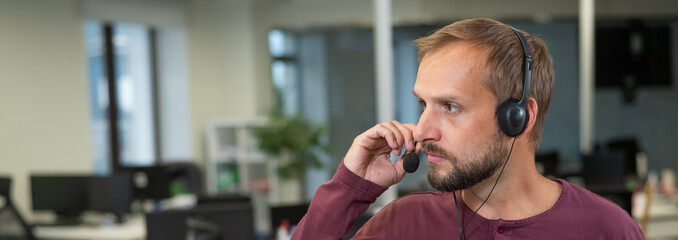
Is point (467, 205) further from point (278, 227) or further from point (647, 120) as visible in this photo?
point (647, 120)

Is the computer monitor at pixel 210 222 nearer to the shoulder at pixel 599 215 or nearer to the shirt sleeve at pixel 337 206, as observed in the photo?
the shirt sleeve at pixel 337 206

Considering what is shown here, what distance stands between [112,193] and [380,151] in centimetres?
383

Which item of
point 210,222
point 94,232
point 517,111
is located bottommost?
point 94,232

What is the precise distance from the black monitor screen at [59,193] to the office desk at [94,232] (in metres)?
0.15

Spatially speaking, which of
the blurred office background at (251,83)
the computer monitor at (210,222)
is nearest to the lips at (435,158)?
the computer monitor at (210,222)

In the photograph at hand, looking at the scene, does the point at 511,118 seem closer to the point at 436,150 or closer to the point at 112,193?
the point at 436,150

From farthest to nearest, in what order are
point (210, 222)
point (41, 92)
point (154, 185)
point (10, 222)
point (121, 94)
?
point (121, 94)
point (154, 185)
point (41, 92)
point (10, 222)
point (210, 222)

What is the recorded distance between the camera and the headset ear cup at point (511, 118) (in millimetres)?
1021

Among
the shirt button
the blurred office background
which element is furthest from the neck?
the blurred office background

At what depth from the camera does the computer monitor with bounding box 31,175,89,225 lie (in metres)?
4.60

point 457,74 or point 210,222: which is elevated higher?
point 457,74

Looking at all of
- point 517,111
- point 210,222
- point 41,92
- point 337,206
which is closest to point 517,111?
point 517,111

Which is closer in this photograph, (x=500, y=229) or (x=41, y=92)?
(x=500, y=229)

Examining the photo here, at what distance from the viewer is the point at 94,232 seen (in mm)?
4465
